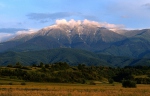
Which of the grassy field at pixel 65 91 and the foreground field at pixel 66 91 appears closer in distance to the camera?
the foreground field at pixel 66 91

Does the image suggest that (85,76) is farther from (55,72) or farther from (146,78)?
(146,78)

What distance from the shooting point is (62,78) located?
102 metres

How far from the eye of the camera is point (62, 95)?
41.3 m

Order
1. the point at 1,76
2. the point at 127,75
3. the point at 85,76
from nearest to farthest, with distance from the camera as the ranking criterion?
the point at 1,76 < the point at 85,76 < the point at 127,75

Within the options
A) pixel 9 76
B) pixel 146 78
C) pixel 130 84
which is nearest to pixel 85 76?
pixel 146 78

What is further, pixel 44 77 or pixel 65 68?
pixel 65 68

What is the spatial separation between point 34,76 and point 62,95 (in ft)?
186

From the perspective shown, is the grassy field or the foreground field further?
the grassy field

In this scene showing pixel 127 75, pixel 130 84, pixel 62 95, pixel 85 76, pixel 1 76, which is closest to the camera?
pixel 62 95

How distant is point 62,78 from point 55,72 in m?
6.71

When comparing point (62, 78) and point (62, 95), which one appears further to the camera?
point (62, 78)

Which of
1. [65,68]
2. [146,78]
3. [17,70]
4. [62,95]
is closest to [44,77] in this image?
[17,70]

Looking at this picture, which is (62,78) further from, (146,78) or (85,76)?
(146,78)

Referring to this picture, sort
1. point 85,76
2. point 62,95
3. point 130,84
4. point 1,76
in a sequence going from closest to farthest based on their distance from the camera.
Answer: point 62,95
point 130,84
point 1,76
point 85,76
